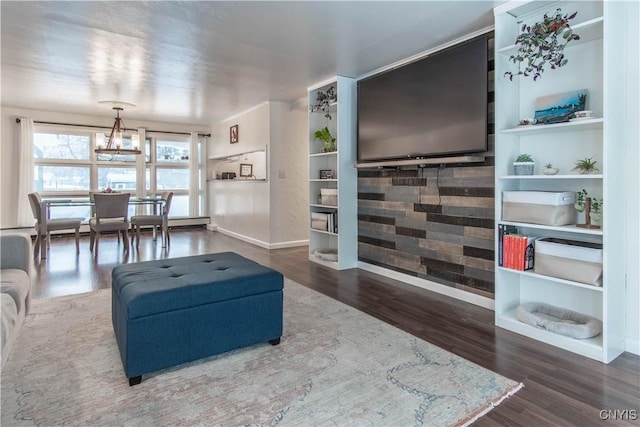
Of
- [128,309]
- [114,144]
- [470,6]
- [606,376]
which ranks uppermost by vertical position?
[470,6]

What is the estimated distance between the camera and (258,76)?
452 centimetres

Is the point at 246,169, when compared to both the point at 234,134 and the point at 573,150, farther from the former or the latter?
the point at 573,150

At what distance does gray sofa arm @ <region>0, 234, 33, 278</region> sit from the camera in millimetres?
2514

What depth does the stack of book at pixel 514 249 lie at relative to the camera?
2.61 metres

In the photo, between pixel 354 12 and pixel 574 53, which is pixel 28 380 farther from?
pixel 574 53

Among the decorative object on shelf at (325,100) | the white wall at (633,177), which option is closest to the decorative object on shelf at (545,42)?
the white wall at (633,177)

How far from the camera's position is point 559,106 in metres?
2.56

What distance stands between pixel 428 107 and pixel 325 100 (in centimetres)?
162

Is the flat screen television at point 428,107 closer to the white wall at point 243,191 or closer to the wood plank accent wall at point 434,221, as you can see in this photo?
the wood plank accent wall at point 434,221

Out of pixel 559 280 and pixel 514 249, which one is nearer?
pixel 559 280

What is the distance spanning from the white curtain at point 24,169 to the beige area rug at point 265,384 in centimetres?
513

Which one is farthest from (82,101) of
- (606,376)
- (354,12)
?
(606,376)

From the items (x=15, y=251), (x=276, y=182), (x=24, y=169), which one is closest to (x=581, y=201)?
(x=15, y=251)

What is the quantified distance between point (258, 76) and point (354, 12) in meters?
1.95
